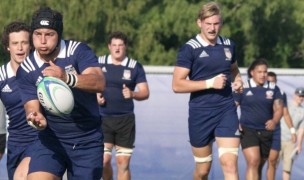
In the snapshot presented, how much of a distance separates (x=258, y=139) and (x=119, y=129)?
8.41ft

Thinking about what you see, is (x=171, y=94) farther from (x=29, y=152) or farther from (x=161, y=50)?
(x=161, y=50)

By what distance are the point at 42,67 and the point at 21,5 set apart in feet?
73.2

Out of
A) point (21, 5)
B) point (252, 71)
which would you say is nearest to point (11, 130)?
point (252, 71)

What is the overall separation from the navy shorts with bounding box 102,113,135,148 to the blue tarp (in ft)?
6.08

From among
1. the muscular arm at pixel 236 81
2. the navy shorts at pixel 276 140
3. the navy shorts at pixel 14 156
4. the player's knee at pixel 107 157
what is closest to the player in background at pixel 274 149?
the navy shorts at pixel 276 140

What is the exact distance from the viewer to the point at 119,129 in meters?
14.1

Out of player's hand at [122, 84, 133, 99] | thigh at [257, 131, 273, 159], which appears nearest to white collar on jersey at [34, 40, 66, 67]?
player's hand at [122, 84, 133, 99]

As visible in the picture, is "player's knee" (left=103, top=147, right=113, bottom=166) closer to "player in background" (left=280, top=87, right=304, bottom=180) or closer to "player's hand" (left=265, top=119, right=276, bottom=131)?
"player's hand" (left=265, top=119, right=276, bottom=131)

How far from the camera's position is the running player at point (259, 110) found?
15359 mm

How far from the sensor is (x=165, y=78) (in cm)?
1611

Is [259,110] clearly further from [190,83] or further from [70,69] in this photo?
[70,69]

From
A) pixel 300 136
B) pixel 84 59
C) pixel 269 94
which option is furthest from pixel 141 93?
pixel 84 59

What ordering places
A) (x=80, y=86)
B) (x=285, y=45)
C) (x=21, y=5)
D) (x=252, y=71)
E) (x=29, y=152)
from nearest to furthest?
(x=80, y=86)
(x=29, y=152)
(x=252, y=71)
(x=21, y=5)
(x=285, y=45)

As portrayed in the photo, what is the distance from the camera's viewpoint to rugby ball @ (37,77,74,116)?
776 cm
